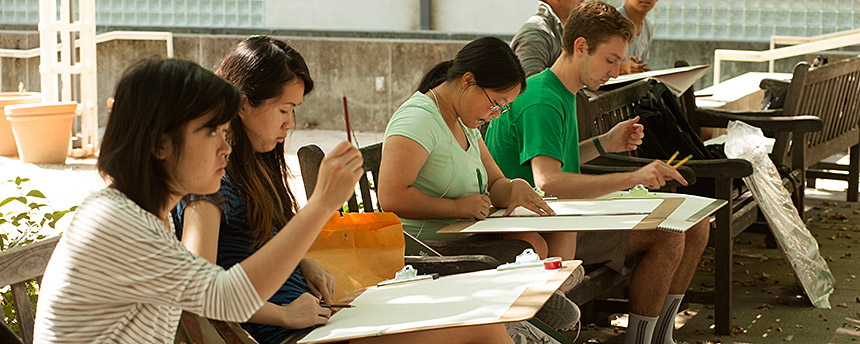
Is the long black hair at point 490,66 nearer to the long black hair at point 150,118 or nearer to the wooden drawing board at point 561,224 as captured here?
the wooden drawing board at point 561,224

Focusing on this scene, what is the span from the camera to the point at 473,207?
303 centimetres

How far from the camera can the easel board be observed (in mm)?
1925

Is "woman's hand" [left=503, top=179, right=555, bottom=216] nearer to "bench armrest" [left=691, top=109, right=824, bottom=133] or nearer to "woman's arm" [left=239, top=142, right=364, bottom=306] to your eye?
"woman's arm" [left=239, top=142, right=364, bottom=306]

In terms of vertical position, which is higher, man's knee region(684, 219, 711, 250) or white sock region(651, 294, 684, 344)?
man's knee region(684, 219, 711, 250)

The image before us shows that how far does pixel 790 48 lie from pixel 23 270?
792 centimetres

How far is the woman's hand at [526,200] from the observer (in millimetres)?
3096

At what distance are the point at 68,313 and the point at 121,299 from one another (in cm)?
10

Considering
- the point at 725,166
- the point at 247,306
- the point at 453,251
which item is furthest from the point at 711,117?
the point at 247,306

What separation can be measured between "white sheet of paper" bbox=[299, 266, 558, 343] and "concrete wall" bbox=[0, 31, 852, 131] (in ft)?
30.8

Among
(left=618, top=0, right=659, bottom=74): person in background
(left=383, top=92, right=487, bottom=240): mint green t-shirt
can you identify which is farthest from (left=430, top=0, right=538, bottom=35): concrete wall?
(left=383, top=92, right=487, bottom=240): mint green t-shirt

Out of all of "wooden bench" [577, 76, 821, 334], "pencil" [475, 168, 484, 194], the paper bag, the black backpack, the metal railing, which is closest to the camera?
the paper bag

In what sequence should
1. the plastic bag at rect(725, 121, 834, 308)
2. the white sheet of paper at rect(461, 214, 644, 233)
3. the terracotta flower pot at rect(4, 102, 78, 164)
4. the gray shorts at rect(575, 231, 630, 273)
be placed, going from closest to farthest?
the white sheet of paper at rect(461, 214, 644, 233), the gray shorts at rect(575, 231, 630, 273), the plastic bag at rect(725, 121, 834, 308), the terracotta flower pot at rect(4, 102, 78, 164)

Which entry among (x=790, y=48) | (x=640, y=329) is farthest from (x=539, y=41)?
(x=790, y=48)

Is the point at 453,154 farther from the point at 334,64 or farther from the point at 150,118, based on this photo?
the point at 334,64
